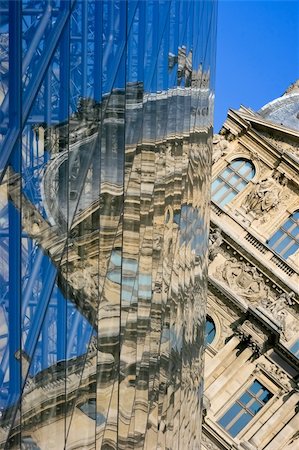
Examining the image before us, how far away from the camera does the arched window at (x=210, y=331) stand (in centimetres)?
3622

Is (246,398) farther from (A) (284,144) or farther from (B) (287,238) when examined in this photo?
(A) (284,144)

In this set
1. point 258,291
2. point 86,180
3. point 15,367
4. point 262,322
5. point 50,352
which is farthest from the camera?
point 258,291

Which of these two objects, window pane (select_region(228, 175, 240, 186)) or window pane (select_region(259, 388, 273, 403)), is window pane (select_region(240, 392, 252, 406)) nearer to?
window pane (select_region(259, 388, 273, 403))

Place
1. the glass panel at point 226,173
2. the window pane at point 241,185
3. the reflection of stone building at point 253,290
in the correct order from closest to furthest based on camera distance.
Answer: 1. the reflection of stone building at point 253,290
2. the window pane at point 241,185
3. the glass panel at point 226,173

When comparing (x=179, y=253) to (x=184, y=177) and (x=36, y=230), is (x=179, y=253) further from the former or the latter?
(x=36, y=230)

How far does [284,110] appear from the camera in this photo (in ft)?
178

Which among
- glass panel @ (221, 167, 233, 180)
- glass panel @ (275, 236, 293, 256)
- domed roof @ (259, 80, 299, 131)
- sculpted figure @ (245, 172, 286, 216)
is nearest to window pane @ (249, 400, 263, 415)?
glass panel @ (275, 236, 293, 256)

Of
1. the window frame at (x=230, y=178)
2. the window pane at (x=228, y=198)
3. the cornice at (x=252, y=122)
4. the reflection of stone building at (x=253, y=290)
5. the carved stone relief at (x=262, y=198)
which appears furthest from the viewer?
the cornice at (x=252, y=122)

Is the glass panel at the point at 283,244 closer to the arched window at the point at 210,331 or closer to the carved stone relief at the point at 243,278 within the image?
the carved stone relief at the point at 243,278

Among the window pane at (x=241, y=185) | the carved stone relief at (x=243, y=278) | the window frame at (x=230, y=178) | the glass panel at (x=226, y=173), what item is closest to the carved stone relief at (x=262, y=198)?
the window pane at (x=241, y=185)

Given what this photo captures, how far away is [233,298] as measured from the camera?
1403 inches

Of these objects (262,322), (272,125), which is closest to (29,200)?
(262,322)

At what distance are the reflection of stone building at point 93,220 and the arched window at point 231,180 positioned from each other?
18.1 metres

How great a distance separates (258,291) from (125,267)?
24055 millimetres
